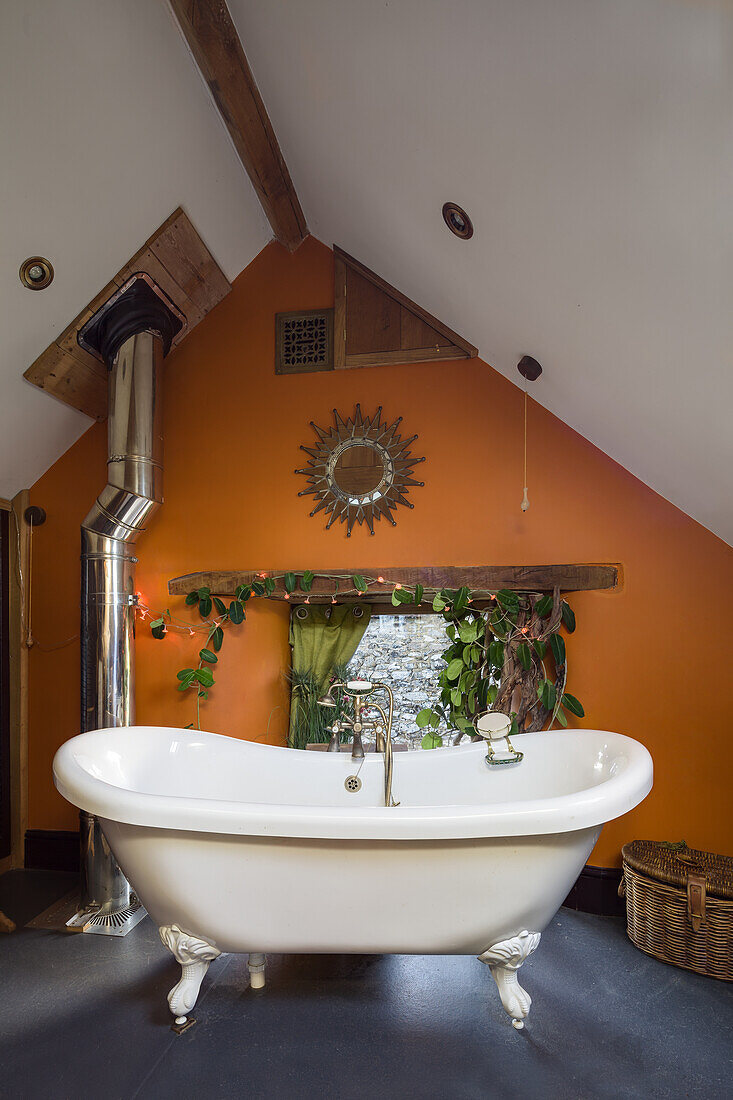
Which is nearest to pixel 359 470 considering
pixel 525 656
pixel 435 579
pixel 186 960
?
pixel 435 579

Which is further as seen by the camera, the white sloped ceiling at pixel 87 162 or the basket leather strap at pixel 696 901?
the basket leather strap at pixel 696 901

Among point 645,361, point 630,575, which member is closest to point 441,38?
point 645,361

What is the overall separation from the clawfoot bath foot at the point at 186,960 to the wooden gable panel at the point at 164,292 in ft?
6.88

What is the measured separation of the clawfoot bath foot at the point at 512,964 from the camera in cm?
162

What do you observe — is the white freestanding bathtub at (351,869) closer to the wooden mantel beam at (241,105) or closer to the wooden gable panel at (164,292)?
the wooden gable panel at (164,292)

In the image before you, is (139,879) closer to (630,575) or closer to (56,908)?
(56,908)

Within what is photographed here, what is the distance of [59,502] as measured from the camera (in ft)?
9.91

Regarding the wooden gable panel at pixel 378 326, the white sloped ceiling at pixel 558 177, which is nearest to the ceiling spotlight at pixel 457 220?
the white sloped ceiling at pixel 558 177

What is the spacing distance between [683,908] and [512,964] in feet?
2.55

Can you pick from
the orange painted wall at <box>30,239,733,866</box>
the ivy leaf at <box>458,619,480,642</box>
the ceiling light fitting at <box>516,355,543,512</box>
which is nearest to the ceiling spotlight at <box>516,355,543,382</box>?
the ceiling light fitting at <box>516,355,543,512</box>

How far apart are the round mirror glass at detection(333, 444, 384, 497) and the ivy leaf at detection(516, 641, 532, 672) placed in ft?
3.05

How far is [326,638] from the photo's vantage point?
2.91m

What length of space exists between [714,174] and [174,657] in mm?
2601

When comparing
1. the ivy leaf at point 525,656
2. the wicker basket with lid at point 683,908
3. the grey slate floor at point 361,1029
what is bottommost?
the grey slate floor at point 361,1029
